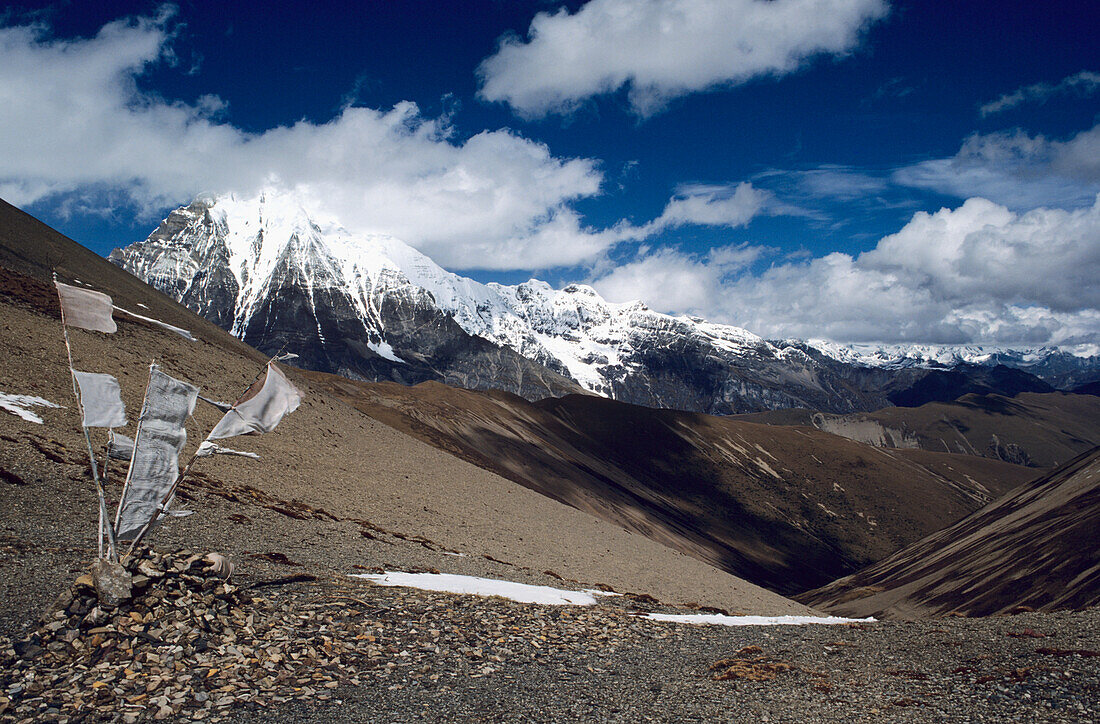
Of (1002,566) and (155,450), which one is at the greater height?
(155,450)

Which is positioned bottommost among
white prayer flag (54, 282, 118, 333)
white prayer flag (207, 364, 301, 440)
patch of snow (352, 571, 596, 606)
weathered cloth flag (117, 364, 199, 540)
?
patch of snow (352, 571, 596, 606)

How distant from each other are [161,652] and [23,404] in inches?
795

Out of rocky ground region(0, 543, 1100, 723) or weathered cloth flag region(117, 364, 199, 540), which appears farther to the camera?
weathered cloth flag region(117, 364, 199, 540)

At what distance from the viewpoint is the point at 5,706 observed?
789 cm

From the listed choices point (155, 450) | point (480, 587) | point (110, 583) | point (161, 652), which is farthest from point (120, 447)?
point (480, 587)

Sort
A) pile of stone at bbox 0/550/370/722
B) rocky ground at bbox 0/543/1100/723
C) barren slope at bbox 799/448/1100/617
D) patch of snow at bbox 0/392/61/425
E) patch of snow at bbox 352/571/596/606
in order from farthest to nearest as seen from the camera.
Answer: barren slope at bbox 799/448/1100/617, patch of snow at bbox 0/392/61/425, patch of snow at bbox 352/571/596/606, rocky ground at bbox 0/543/1100/723, pile of stone at bbox 0/550/370/722

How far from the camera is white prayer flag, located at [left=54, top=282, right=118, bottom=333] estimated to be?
9.53m

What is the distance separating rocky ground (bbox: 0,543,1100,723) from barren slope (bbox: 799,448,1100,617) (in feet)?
117

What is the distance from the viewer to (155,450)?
404 inches

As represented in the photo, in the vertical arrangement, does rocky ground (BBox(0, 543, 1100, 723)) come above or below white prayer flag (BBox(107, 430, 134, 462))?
below

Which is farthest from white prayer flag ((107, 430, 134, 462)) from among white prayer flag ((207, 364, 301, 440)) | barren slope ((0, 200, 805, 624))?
barren slope ((0, 200, 805, 624))

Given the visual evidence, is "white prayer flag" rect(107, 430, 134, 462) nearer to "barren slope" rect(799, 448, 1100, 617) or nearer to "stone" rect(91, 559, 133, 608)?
"stone" rect(91, 559, 133, 608)

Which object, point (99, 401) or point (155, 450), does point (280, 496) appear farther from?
point (99, 401)

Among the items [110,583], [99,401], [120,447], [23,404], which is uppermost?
[99,401]
